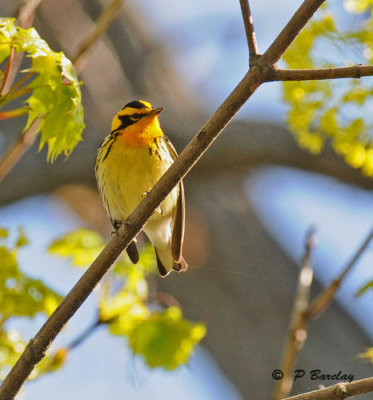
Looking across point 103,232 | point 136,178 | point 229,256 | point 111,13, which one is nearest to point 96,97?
point 103,232

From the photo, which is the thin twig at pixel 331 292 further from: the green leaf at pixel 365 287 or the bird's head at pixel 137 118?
the bird's head at pixel 137 118

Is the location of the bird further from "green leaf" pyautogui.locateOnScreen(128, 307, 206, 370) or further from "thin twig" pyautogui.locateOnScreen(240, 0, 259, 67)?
"thin twig" pyautogui.locateOnScreen(240, 0, 259, 67)

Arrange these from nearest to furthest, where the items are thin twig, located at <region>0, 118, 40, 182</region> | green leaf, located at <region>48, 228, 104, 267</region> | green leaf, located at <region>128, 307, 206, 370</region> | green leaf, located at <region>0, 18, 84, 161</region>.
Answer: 1. green leaf, located at <region>0, 18, 84, 161</region>
2. thin twig, located at <region>0, 118, 40, 182</region>
3. green leaf, located at <region>128, 307, 206, 370</region>
4. green leaf, located at <region>48, 228, 104, 267</region>

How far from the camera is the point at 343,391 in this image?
179 centimetres

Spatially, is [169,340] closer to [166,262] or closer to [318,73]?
[166,262]

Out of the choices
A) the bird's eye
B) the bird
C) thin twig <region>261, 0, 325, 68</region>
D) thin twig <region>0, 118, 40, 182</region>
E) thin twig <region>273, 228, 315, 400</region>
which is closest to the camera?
thin twig <region>261, 0, 325, 68</region>

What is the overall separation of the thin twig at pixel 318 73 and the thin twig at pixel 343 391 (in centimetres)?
82

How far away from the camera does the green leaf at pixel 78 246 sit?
11.4ft

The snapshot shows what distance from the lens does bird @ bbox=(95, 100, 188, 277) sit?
371 centimetres

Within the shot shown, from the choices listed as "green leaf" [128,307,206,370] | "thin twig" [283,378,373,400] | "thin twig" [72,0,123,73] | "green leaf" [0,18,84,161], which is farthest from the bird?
"thin twig" [283,378,373,400]

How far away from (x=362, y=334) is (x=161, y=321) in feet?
8.96

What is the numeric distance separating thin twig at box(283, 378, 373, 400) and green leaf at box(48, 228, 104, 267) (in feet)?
6.08

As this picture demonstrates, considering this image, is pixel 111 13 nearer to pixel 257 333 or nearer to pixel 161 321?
pixel 161 321

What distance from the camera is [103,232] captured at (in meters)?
6.35
